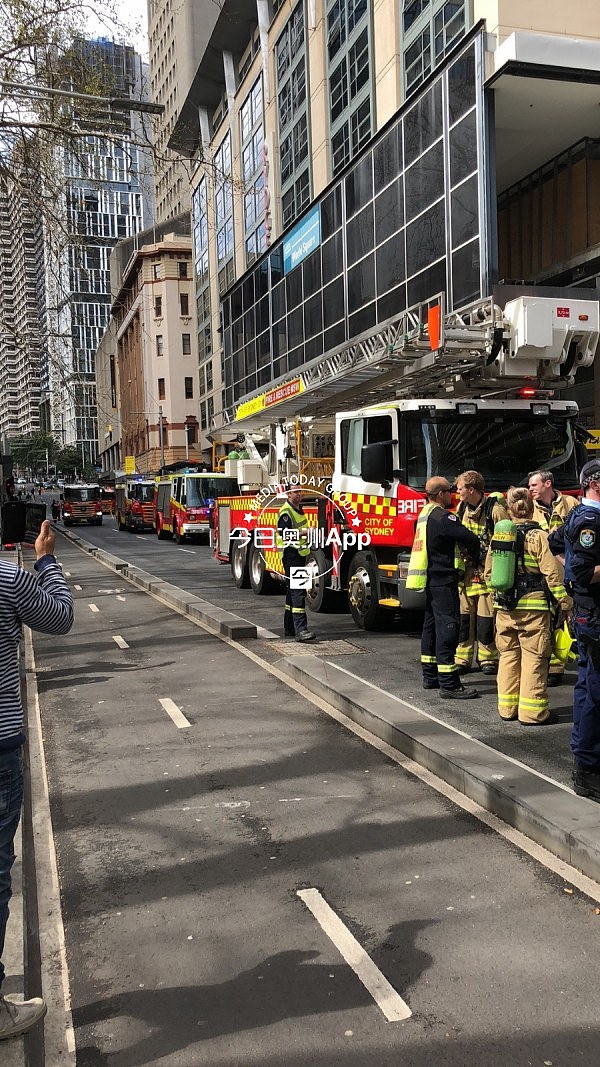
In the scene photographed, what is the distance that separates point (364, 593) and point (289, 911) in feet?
23.6

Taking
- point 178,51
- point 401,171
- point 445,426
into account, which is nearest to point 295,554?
point 445,426

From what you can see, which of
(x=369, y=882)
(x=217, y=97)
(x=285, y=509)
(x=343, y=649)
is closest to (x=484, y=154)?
(x=285, y=509)

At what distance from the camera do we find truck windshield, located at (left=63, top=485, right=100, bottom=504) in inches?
2036

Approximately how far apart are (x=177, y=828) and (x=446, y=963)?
6.66 feet

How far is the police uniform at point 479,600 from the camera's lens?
8.66m

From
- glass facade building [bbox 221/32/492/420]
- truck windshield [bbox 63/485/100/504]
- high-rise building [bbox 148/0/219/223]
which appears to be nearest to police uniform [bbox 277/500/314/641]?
glass facade building [bbox 221/32/492/420]

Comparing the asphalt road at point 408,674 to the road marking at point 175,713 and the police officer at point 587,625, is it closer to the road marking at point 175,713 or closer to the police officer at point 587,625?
the police officer at point 587,625

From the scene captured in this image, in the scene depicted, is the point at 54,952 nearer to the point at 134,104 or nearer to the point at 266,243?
the point at 134,104

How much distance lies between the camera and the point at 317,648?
1025cm

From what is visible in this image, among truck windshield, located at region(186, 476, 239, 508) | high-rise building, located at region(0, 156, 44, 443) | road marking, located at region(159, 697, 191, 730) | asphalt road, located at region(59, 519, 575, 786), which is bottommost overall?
road marking, located at region(159, 697, 191, 730)

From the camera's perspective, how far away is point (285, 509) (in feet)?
35.6

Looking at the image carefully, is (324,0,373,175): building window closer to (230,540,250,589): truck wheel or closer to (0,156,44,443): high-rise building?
(0,156,44,443): high-rise building

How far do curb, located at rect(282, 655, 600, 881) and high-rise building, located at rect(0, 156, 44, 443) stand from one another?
915 cm

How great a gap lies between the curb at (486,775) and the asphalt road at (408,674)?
375mm
